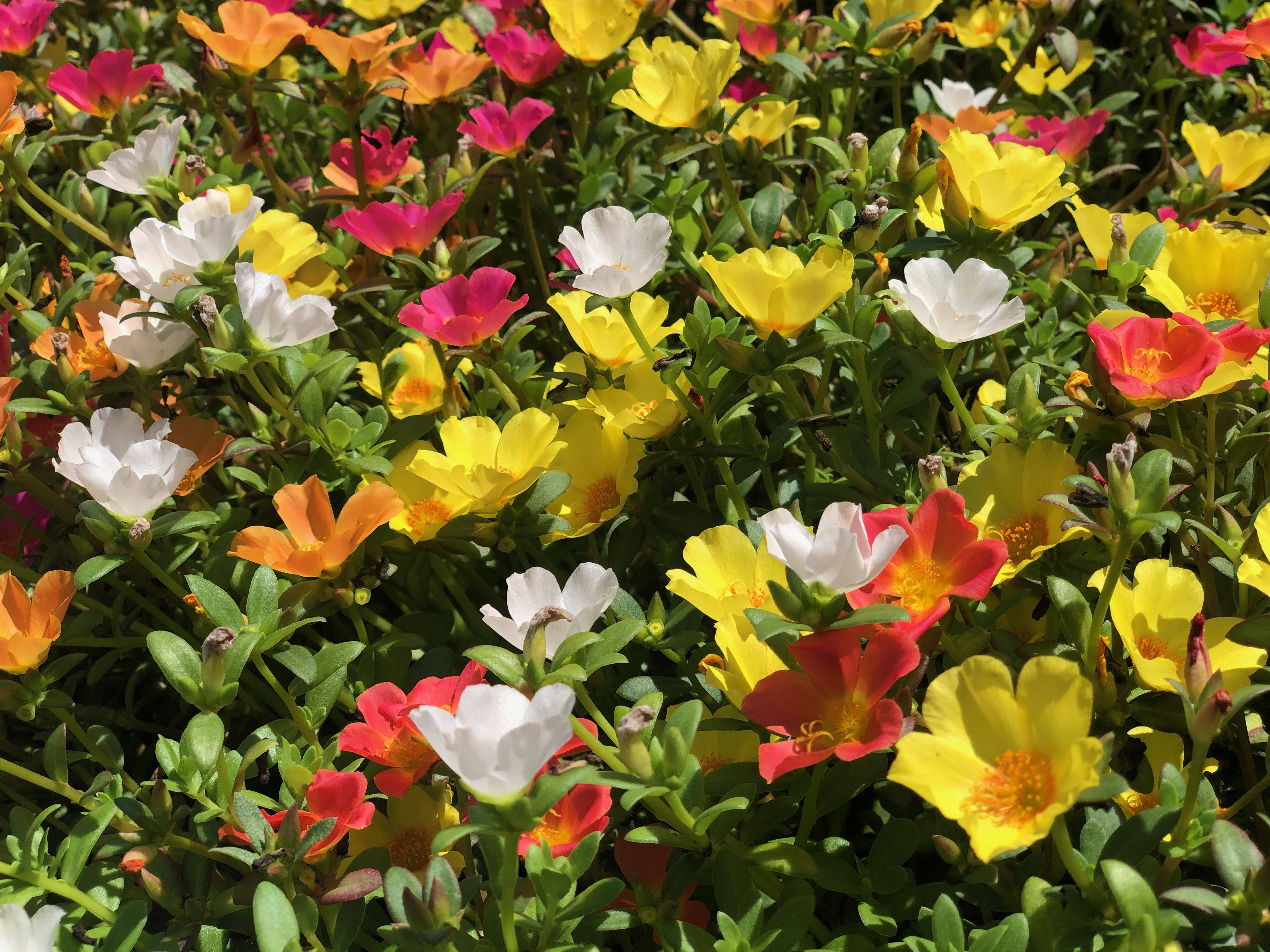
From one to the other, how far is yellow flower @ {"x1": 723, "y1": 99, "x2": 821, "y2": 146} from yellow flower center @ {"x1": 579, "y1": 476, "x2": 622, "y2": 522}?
720 mm

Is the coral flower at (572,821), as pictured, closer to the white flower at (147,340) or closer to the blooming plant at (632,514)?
the blooming plant at (632,514)

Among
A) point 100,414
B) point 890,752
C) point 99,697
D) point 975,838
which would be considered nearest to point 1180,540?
point 890,752

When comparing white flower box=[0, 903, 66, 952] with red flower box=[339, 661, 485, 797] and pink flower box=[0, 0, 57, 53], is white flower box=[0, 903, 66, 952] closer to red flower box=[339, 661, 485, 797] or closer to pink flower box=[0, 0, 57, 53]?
red flower box=[339, 661, 485, 797]

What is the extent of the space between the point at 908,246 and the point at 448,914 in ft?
3.43

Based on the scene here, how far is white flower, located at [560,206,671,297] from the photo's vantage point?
145cm

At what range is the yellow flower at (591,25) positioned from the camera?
6.09ft

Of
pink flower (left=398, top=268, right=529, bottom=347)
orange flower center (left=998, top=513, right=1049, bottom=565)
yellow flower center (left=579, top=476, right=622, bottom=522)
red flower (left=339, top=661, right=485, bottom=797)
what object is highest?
pink flower (left=398, top=268, right=529, bottom=347)

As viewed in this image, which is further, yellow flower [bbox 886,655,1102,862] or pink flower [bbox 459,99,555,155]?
pink flower [bbox 459,99,555,155]

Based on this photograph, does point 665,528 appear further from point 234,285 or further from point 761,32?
point 761,32

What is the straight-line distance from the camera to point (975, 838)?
35.5 inches

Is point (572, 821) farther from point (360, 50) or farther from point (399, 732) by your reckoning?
point (360, 50)

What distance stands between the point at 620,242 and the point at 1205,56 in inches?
55.5

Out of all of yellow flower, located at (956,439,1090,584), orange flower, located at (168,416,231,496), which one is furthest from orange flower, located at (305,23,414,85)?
yellow flower, located at (956,439,1090,584)

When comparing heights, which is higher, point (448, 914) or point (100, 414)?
point (100, 414)
